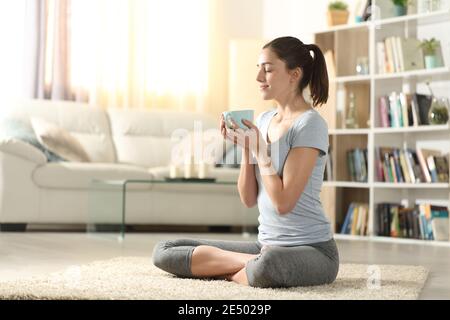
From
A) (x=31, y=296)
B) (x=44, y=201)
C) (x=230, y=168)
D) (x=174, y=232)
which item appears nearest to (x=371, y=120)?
(x=230, y=168)

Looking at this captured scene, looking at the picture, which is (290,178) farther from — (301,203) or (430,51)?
(430,51)

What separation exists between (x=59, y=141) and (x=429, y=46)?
244 centimetres

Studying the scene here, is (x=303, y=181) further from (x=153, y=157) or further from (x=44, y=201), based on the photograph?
(x=153, y=157)

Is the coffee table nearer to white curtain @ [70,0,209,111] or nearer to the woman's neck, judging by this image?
white curtain @ [70,0,209,111]

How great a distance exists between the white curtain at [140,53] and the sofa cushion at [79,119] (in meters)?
0.49

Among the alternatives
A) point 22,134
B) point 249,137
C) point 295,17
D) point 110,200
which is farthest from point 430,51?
point 249,137

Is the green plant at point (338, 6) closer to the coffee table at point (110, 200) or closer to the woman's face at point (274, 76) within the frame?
the coffee table at point (110, 200)

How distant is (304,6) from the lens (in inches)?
277

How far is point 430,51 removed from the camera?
210 inches

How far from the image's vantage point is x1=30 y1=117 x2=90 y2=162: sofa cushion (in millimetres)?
5703

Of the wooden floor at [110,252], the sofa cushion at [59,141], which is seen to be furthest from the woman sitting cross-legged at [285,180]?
the sofa cushion at [59,141]

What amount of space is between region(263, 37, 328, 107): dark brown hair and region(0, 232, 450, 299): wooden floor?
2.23ft

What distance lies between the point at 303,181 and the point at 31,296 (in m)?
0.83

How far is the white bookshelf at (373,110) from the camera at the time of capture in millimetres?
5375
